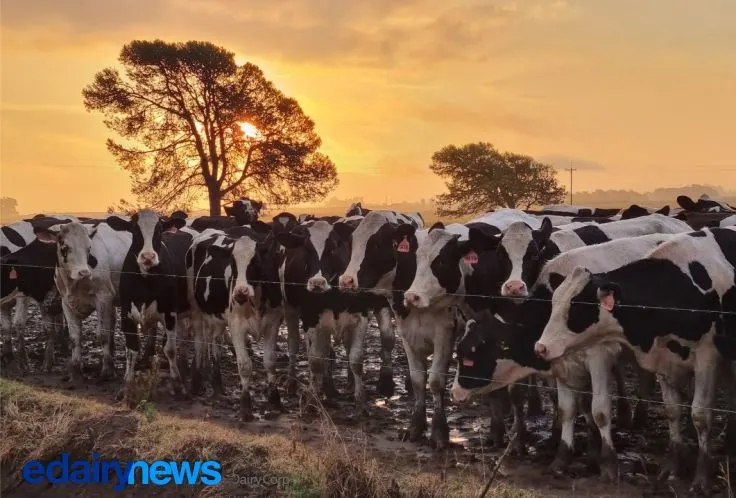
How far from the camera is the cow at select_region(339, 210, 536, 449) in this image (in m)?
8.48

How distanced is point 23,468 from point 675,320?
21.6 feet

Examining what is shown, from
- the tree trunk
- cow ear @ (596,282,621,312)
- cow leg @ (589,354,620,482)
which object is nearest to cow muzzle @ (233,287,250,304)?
cow leg @ (589,354,620,482)

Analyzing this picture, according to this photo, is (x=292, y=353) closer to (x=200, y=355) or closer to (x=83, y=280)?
(x=200, y=355)

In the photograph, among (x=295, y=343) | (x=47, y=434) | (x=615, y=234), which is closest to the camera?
(x=47, y=434)

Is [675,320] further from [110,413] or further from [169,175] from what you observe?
[169,175]

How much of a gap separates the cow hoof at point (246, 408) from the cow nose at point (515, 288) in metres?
3.65

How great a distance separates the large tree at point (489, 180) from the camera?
2058 inches

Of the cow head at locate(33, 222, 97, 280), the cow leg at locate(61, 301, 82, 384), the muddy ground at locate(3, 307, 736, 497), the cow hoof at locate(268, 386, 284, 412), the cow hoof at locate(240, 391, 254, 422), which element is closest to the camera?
the muddy ground at locate(3, 307, 736, 497)

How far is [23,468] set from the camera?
7.89 meters

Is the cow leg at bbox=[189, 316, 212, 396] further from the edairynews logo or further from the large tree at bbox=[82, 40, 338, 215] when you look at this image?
the large tree at bbox=[82, 40, 338, 215]

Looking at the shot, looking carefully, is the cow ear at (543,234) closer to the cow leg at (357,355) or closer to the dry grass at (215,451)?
the cow leg at (357,355)

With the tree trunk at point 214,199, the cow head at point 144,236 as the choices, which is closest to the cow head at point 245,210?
the cow head at point 144,236

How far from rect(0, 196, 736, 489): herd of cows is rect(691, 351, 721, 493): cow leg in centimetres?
2

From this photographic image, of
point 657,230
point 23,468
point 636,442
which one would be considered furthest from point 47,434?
point 657,230
